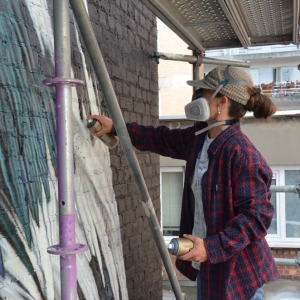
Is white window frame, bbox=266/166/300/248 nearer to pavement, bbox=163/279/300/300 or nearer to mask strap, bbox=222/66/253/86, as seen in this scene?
pavement, bbox=163/279/300/300

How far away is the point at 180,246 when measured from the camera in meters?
2.33

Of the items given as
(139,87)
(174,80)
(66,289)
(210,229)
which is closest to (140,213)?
(139,87)

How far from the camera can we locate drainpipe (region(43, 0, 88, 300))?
1.70 m

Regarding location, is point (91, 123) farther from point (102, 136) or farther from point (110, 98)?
point (110, 98)

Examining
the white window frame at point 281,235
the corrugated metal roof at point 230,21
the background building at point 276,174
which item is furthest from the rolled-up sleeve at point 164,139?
the white window frame at point 281,235

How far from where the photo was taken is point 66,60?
1.74 meters

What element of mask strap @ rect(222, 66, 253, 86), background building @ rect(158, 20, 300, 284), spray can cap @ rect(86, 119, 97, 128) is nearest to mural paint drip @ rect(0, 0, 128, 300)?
spray can cap @ rect(86, 119, 97, 128)

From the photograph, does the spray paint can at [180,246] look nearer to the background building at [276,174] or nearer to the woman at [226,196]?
the woman at [226,196]

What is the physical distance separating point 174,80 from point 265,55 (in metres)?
4.09

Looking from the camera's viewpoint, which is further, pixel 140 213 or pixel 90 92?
pixel 140 213

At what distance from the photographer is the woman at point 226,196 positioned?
2.44 metres

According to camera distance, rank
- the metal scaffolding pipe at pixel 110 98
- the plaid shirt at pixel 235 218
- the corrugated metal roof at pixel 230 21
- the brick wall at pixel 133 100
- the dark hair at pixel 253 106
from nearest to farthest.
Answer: the metal scaffolding pipe at pixel 110 98 → the plaid shirt at pixel 235 218 → the dark hair at pixel 253 106 → the brick wall at pixel 133 100 → the corrugated metal roof at pixel 230 21

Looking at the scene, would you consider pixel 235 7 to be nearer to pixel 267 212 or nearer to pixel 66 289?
pixel 267 212

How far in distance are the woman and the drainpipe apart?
0.81 meters
